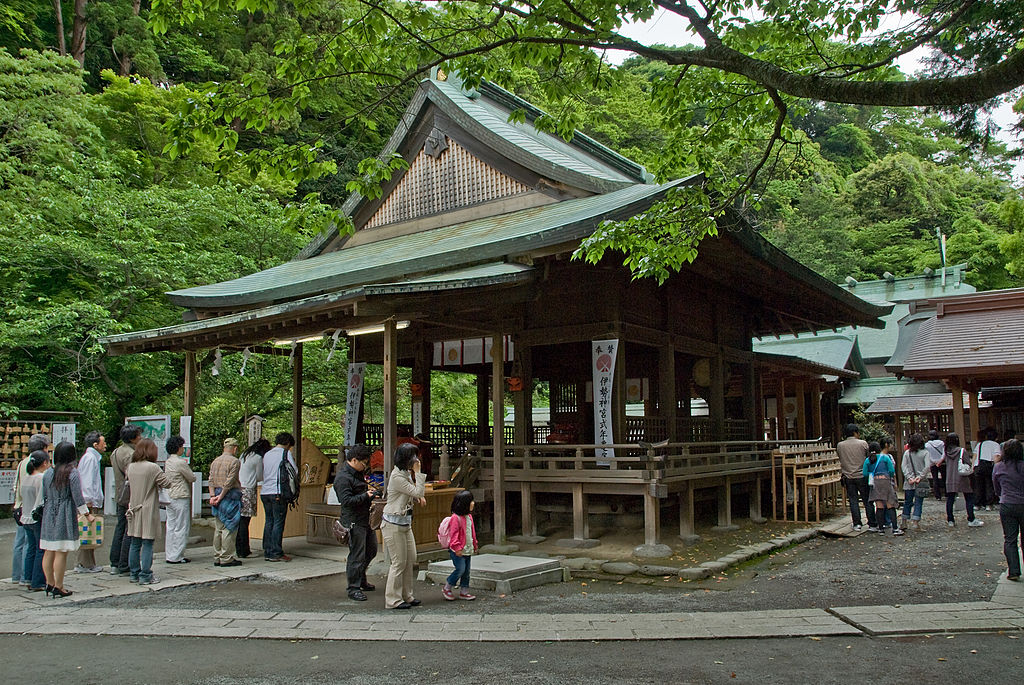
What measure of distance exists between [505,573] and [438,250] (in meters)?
5.67

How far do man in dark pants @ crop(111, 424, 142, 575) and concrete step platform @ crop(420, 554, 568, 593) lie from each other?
3.89 m

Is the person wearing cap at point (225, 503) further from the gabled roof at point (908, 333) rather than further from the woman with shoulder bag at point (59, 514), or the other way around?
the gabled roof at point (908, 333)

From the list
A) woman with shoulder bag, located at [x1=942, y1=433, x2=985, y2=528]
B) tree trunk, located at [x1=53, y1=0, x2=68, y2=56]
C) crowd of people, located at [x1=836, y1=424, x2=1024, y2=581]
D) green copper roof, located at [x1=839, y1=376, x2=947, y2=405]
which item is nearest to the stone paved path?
crowd of people, located at [x1=836, y1=424, x2=1024, y2=581]

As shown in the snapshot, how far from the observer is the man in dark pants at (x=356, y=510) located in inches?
320

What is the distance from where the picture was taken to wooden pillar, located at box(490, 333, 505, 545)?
37.0ft

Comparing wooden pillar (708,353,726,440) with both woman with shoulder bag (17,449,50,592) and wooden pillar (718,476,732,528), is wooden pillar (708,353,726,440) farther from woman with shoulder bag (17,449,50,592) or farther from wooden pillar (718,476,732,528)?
woman with shoulder bag (17,449,50,592)

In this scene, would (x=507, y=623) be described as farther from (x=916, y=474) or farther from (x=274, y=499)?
(x=916, y=474)

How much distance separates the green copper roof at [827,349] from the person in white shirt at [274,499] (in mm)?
17786

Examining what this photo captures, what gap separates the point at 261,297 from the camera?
1417 centimetres

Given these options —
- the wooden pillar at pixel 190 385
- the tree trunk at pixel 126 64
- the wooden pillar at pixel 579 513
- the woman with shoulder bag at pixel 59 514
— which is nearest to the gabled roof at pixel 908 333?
the wooden pillar at pixel 579 513

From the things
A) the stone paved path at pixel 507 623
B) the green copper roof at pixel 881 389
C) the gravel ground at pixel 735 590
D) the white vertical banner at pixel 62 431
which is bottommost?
the gravel ground at pixel 735 590

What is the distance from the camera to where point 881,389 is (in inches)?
1029

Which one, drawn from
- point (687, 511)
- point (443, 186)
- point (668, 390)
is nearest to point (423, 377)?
point (443, 186)

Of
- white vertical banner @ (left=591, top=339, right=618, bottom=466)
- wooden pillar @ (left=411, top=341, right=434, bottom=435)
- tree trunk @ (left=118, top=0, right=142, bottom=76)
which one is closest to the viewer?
white vertical banner @ (left=591, top=339, right=618, bottom=466)
